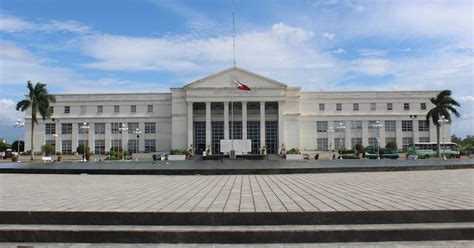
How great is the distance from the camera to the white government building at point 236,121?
75.9 metres

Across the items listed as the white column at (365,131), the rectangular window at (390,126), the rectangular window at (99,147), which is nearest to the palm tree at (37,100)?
the rectangular window at (99,147)

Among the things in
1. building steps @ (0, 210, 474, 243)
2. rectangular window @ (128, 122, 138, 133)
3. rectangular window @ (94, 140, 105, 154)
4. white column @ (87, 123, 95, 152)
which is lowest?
building steps @ (0, 210, 474, 243)

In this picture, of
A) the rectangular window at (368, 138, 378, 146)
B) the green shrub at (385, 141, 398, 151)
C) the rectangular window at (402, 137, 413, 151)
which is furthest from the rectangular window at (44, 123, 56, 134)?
the rectangular window at (402, 137, 413, 151)

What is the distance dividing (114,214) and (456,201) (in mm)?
6584

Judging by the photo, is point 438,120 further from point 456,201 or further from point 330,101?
point 456,201

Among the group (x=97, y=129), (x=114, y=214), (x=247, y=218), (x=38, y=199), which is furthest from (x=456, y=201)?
(x=97, y=129)

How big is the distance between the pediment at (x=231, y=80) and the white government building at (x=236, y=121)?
916 millimetres

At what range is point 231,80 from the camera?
73750 millimetres

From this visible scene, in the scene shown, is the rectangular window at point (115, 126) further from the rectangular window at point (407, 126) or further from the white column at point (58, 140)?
the rectangular window at point (407, 126)

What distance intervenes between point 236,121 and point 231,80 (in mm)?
7771

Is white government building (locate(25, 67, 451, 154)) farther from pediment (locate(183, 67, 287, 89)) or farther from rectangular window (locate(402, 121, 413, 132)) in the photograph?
pediment (locate(183, 67, 287, 89))

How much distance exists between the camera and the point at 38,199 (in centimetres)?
915

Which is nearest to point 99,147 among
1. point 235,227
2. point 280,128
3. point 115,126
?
point 115,126

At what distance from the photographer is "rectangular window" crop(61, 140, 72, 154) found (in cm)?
7971
